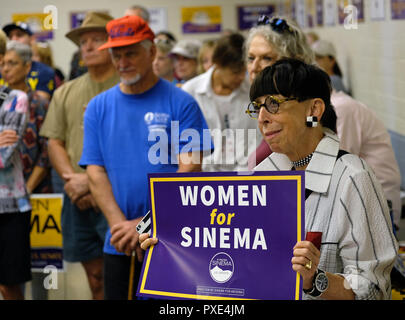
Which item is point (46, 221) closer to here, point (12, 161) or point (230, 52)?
point (12, 161)

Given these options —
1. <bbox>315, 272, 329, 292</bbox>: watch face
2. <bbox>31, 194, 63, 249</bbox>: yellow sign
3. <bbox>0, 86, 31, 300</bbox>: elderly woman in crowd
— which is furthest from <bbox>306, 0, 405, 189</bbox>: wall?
<bbox>315, 272, 329, 292</bbox>: watch face

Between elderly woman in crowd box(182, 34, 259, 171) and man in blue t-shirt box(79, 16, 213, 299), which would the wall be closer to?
elderly woman in crowd box(182, 34, 259, 171)

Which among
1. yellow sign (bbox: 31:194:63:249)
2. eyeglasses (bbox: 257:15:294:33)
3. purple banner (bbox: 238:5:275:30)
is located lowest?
yellow sign (bbox: 31:194:63:249)

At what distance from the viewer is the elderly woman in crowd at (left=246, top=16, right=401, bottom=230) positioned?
8.34ft

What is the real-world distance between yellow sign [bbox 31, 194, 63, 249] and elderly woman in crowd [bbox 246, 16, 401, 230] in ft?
4.89

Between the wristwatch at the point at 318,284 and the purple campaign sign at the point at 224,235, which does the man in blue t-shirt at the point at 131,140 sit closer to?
the purple campaign sign at the point at 224,235

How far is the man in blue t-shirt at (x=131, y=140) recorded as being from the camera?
8.30ft

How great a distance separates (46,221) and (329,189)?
2.14 meters

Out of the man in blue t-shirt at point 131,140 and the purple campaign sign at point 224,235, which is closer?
the purple campaign sign at point 224,235

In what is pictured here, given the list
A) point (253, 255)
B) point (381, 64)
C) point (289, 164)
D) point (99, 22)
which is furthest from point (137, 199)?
point (381, 64)

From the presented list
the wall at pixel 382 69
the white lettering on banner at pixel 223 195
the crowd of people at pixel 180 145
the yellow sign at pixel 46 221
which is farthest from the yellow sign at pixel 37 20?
the wall at pixel 382 69

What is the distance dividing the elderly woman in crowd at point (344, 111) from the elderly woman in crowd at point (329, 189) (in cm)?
70

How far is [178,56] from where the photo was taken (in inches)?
222

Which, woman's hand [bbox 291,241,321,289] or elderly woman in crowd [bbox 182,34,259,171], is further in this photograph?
elderly woman in crowd [bbox 182,34,259,171]
